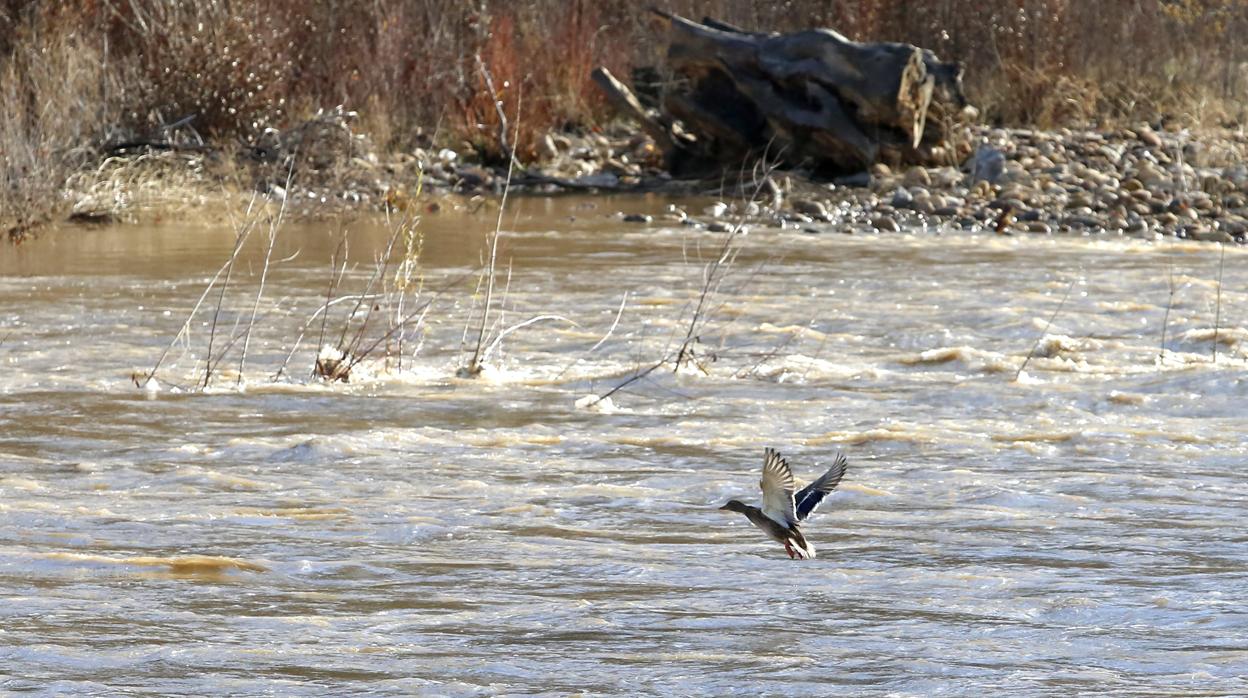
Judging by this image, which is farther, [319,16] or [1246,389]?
[319,16]

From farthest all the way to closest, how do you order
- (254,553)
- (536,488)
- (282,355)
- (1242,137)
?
(1242,137) < (282,355) < (536,488) < (254,553)

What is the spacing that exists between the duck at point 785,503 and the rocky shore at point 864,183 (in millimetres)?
7755

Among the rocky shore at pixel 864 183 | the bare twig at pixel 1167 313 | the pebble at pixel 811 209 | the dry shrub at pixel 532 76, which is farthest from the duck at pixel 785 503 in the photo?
the dry shrub at pixel 532 76

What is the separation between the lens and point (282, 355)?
794cm

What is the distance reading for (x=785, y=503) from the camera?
4051mm

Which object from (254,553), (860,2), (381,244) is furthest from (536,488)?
(860,2)

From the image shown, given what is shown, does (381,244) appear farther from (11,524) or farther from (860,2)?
(860,2)

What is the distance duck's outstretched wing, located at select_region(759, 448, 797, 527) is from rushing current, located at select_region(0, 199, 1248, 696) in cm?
23

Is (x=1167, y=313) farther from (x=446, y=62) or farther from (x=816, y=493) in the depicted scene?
(x=446, y=62)

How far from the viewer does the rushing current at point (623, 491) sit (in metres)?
3.81

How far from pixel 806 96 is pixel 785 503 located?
1195 centimetres

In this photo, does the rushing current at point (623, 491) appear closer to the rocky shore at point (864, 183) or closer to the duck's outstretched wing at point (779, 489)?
the duck's outstretched wing at point (779, 489)

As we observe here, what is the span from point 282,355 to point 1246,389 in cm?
378

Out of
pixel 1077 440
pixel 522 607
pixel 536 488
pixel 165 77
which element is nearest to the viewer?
pixel 522 607
